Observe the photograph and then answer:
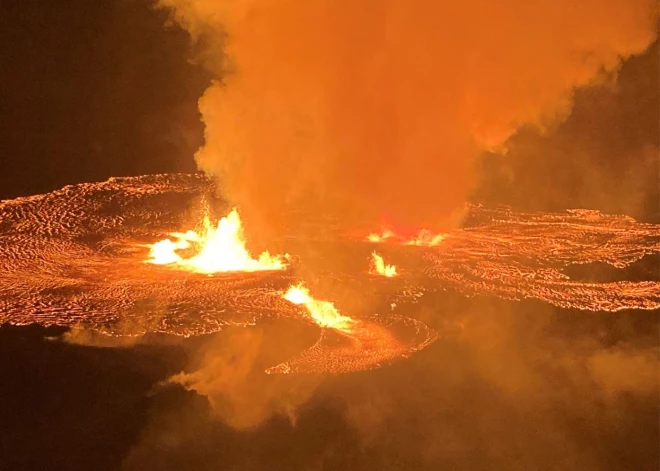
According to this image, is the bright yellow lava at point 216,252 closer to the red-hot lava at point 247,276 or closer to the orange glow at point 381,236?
the red-hot lava at point 247,276

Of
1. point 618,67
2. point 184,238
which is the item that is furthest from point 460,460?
point 618,67

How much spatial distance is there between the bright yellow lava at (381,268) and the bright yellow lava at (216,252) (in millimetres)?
1203

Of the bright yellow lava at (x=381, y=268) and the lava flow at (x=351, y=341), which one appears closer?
the lava flow at (x=351, y=341)

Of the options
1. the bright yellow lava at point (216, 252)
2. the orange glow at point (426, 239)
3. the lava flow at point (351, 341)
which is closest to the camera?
the lava flow at point (351, 341)

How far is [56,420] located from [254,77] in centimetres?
690

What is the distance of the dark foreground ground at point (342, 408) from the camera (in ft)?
14.7

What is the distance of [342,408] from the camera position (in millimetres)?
5020

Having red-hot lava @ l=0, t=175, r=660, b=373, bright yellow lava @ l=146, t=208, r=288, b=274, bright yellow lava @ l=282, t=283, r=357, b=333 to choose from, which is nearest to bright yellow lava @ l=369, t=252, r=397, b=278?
red-hot lava @ l=0, t=175, r=660, b=373

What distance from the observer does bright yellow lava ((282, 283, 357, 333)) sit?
6.55 metres

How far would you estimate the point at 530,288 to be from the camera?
311 inches

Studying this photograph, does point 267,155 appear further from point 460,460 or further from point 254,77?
point 460,460

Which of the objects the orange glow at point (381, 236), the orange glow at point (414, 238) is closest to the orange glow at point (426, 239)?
the orange glow at point (414, 238)

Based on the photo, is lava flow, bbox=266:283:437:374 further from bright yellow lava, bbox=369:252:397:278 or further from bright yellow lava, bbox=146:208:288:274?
bright yellow lava, bbox=369:252:397:278

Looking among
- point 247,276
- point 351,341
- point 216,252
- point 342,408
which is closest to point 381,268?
point 247,276
